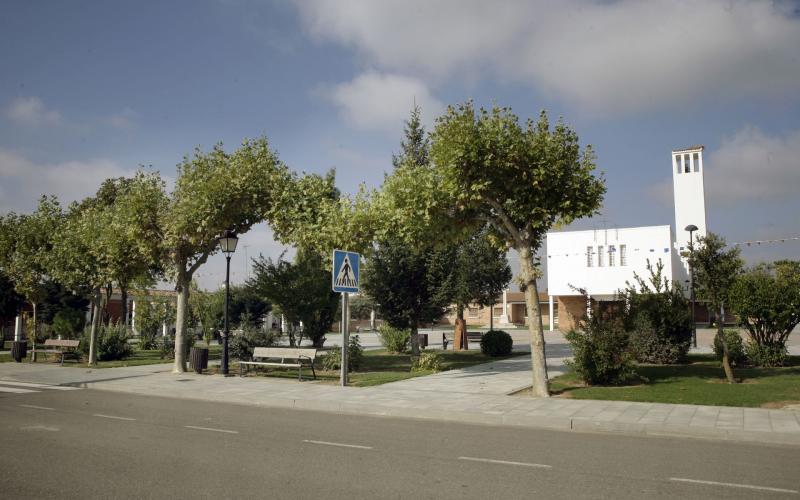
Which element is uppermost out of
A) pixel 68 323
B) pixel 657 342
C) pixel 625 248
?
pixel 625 248

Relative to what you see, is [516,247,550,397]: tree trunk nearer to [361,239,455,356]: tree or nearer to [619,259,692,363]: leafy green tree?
[619,259,692,363]: leafy green tree

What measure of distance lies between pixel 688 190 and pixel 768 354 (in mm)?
39271

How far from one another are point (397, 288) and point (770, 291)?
45.7ft

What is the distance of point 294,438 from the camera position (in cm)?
897

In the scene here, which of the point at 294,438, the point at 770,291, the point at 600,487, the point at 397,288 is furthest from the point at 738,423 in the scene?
the point at 397,288

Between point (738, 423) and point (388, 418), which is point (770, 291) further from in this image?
point (388, 418)

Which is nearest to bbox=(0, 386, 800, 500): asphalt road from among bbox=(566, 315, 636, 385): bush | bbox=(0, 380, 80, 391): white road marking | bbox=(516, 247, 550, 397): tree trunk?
bbox=(516, 247, 550, 397): tree trunk

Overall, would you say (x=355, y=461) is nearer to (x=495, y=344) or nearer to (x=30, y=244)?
(x=495, y=344)

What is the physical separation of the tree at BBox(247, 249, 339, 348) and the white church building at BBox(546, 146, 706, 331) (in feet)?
102

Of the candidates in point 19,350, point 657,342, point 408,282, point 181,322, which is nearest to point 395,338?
point 408,282

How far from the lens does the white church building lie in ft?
166

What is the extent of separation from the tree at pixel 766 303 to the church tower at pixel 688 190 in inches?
1445

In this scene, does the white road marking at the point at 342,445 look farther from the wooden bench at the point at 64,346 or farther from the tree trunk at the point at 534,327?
the wooden bench at the point at 64,346

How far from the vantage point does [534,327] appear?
45.0 ft
